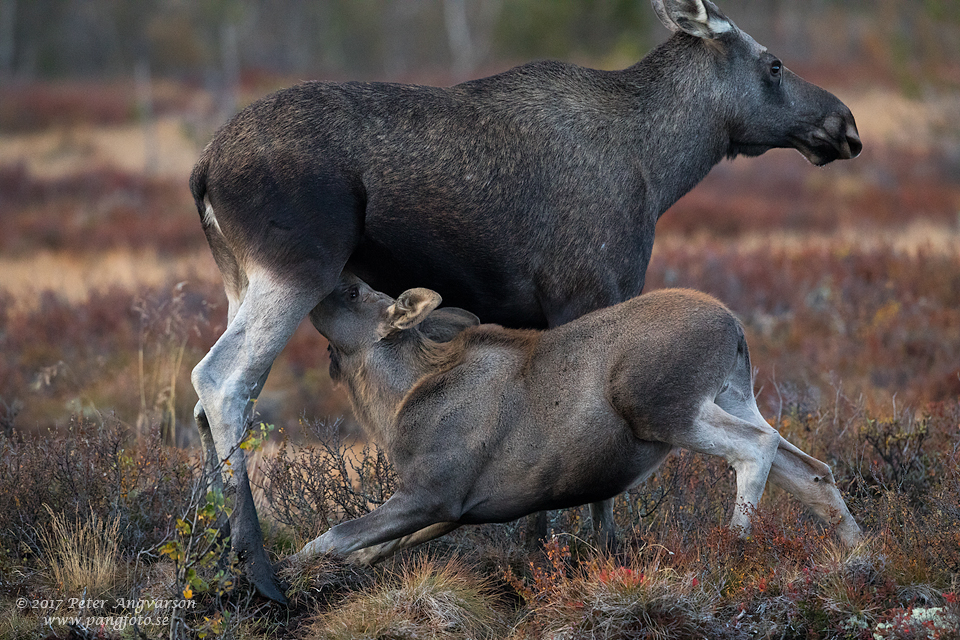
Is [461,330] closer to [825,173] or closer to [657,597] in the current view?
[657,597]

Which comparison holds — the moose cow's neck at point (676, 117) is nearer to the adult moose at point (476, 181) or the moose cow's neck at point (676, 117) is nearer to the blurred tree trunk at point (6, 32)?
the adult moose at point (476, 181)

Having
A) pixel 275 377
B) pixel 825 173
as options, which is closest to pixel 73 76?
pixel 825 173

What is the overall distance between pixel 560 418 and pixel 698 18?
285 cm

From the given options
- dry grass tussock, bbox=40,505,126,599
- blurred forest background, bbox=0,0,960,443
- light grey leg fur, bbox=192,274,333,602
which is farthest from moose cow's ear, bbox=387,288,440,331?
blurred forest background, bbox=0,0,960,443

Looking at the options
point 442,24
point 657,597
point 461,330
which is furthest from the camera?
point 442,24

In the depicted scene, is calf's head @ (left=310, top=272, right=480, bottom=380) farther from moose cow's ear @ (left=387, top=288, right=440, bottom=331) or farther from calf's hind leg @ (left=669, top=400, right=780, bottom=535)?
calf's hind leg @ (left=669, top=400, right=780, bottom=535)

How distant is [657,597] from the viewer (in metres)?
4.75

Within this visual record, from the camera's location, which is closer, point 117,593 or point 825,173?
point 117,593

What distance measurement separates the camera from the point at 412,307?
5.44 metres

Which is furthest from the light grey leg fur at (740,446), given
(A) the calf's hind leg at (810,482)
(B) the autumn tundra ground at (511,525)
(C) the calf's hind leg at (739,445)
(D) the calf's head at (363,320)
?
(D) the calf's head at (363,320)

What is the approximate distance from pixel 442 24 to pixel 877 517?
2331 inches

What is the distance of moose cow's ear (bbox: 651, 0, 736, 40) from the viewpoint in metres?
6.24

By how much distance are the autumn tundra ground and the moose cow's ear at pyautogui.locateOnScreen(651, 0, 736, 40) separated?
113 inches

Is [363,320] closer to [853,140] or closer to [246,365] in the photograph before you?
[246,365]
